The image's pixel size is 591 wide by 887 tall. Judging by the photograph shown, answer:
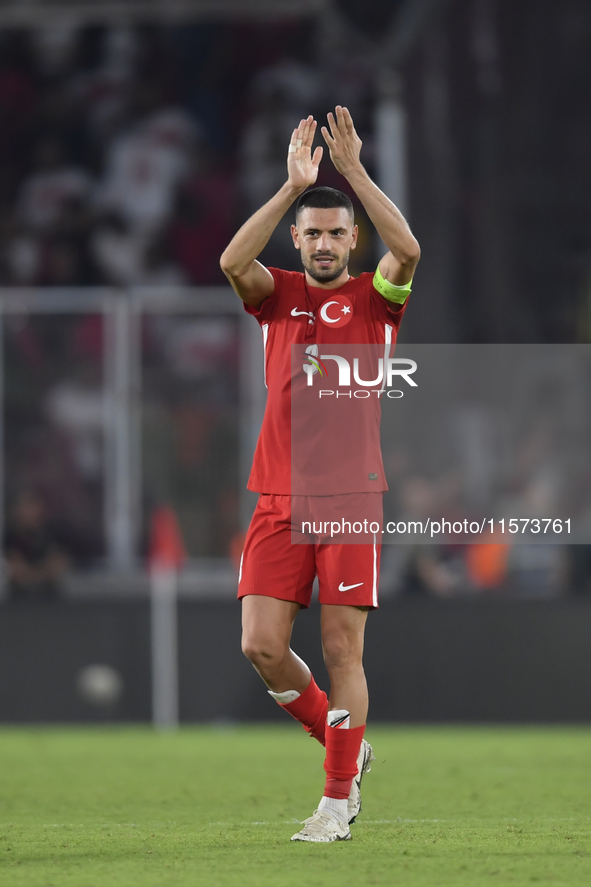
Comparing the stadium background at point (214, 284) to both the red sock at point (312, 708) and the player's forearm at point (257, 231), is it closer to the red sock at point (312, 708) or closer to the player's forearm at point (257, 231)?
the red sock at point (312, 708)

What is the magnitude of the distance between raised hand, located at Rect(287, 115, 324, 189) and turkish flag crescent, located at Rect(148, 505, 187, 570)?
16.8ft

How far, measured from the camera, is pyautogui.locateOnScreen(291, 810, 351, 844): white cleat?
4730mm

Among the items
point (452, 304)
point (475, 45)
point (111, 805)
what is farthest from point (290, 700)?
point (475, 45)

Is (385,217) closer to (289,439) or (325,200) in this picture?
(325,200)

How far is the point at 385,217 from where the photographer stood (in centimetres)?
485

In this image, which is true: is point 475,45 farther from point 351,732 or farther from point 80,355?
point 351,732

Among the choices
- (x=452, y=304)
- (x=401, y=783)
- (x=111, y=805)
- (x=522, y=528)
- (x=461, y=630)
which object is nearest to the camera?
(x=111, y=805)

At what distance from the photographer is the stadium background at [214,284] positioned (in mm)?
9766

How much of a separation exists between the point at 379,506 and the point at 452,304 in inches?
305

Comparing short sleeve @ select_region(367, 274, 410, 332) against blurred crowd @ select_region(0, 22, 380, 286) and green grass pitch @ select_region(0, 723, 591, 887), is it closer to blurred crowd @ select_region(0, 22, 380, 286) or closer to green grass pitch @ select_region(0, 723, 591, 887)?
green grass pitch @ select_region(0, 723, 591, 887)

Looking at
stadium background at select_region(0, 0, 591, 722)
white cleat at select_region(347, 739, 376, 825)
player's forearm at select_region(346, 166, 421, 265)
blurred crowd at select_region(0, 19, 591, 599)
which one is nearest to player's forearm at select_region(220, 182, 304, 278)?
player's forearm at select_region(346, 166, 421, 265)

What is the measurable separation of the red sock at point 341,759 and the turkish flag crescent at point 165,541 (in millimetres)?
5011

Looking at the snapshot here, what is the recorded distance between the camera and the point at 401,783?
22.4ft

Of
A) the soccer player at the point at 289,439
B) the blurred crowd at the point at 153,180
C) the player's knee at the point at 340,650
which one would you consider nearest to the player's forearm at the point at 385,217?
the soccer player at the point at 289,439
